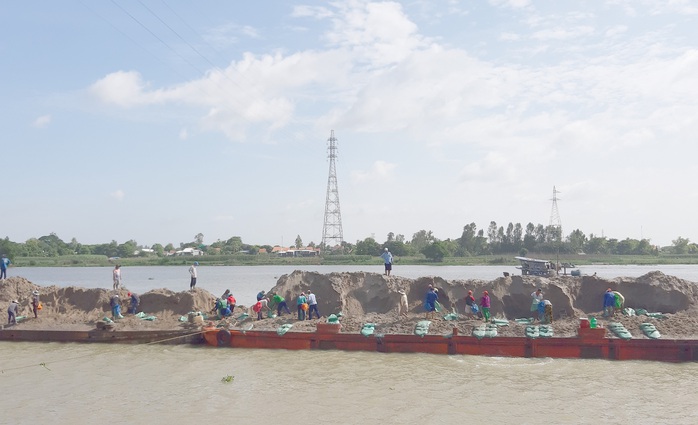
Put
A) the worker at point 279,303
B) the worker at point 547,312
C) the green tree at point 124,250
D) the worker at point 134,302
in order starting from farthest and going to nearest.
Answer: the green tree at point 124,250 < the worker at point 134,302 < the worker at point 279,303 < the worker at point 547,312

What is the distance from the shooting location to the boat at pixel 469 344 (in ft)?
62.5

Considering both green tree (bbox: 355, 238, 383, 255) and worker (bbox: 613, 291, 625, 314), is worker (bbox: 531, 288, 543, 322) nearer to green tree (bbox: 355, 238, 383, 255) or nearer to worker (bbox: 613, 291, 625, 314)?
worker (bbox: 613, 291, 625, 314)

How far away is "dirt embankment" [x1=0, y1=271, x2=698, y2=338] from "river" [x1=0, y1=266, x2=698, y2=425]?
8.35 feet

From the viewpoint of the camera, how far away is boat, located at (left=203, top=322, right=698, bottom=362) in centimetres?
1906

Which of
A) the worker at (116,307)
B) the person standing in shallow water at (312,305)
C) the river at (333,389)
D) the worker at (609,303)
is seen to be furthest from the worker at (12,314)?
the worker at (609,303)

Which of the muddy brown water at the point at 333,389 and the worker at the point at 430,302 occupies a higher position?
the worker at the point at 430,302

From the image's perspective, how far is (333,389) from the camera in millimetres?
16641

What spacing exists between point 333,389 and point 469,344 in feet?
18.1

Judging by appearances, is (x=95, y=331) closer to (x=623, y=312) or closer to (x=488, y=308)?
(x=488, y=308)

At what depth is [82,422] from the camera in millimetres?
14289

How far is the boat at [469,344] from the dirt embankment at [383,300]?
69 cm

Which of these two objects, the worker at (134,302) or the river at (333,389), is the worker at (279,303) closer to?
the river at (333,389)

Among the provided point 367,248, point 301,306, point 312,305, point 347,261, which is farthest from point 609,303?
point 367,248

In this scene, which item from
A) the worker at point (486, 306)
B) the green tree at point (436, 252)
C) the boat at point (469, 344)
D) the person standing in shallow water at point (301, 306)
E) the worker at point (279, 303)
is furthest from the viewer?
the green tree at point (436, 252)
